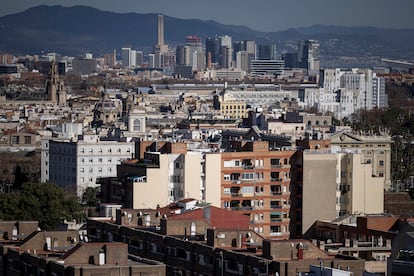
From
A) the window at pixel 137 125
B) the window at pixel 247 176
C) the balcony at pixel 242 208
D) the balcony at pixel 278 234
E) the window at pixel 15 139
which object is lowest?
the window at pixel 15 139

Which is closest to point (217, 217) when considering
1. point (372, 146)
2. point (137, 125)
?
point (372, 146)

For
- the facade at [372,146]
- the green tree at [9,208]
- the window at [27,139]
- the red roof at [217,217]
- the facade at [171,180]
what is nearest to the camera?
the red roof at [217,217]

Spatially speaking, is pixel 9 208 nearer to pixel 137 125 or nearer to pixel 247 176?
pixel 247 176

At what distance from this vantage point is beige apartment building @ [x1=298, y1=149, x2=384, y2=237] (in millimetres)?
36750

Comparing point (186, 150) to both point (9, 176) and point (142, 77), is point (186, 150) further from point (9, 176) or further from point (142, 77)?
point (142, 77)

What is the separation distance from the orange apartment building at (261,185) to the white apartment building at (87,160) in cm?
1663

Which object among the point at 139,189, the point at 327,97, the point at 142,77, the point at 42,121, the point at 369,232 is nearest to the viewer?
the point at 369,232

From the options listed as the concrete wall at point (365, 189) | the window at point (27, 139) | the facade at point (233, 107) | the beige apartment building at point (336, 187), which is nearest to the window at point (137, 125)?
the window at point (27, 139)

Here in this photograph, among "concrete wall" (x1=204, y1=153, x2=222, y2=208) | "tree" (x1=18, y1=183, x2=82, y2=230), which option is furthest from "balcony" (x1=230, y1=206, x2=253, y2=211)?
"tree" (x1=18, y1=183, x2=82, y2=230)

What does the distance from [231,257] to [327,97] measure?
9847 cm

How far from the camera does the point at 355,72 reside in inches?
5512

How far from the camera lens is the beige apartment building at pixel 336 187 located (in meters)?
36.8

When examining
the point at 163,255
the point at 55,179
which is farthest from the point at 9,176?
the point at 163,255

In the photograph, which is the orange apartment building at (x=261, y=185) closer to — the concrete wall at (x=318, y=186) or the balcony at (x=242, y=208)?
the balcony at (x=242, y=208)
